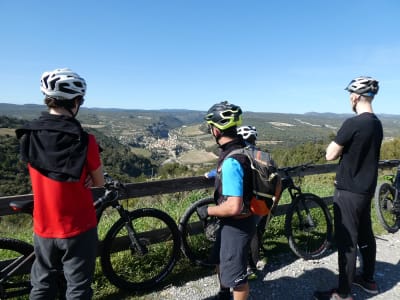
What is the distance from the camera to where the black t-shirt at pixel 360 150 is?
132 inches

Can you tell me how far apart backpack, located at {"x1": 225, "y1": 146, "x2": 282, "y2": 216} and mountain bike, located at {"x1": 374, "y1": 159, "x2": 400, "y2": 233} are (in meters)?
4.61

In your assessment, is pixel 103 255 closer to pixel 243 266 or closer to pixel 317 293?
pixel 243 266

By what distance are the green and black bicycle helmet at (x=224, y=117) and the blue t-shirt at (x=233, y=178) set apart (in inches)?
12.9

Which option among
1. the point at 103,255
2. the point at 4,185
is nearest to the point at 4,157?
the point at 4,185

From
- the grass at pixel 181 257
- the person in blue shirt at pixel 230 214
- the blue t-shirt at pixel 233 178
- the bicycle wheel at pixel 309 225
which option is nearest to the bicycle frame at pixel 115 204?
the grass at pixel 181 257

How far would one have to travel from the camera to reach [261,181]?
267cm

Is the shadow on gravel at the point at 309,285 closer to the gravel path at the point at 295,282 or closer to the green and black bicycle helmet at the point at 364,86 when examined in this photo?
the gravel path at the point at 295,282

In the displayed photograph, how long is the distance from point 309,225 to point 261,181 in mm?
2845

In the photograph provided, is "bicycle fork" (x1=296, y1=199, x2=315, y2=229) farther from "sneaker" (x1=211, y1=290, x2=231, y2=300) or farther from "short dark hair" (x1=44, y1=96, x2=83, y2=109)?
"short dark hair" (x1=44, y1=96, x2=83, y2=109)

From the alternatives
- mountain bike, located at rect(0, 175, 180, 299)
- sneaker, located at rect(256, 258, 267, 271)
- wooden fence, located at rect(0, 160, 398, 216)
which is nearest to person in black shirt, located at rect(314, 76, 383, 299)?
sneaker, located at rect(256, 258, 267, 271)

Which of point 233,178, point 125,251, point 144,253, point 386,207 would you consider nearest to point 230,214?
point 233,178

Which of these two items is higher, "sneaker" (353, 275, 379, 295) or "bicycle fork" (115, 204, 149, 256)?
"bicycle fork" (115, 204, 149, 256)

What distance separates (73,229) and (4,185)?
34.8m

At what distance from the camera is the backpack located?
8.73 feet
